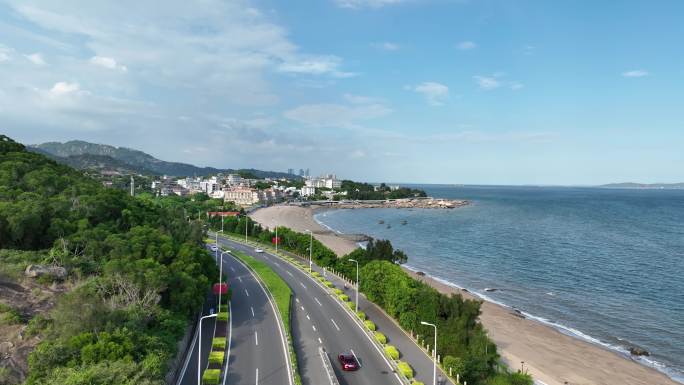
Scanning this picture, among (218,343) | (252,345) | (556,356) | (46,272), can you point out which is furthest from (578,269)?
(46,272)

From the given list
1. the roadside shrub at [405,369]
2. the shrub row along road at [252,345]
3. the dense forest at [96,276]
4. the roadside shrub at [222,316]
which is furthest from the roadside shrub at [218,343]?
the roadside shrub at [405,369]

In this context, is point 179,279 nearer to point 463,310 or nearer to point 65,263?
point 65,263

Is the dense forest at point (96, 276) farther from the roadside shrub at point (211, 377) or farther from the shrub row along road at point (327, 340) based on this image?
the shrub row along road at point (327, 340)

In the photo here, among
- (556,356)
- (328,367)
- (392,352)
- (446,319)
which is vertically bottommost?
(556,356)

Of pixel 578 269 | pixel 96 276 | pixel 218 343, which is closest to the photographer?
pixel 218 343

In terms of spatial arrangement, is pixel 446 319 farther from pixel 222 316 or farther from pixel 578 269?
pixel 578 269

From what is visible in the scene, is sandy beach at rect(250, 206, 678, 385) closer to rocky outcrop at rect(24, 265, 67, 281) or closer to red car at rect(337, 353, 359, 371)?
red car at rect(337, 353, 359, 371)

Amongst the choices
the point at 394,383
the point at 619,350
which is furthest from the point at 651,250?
the point at 394,383
